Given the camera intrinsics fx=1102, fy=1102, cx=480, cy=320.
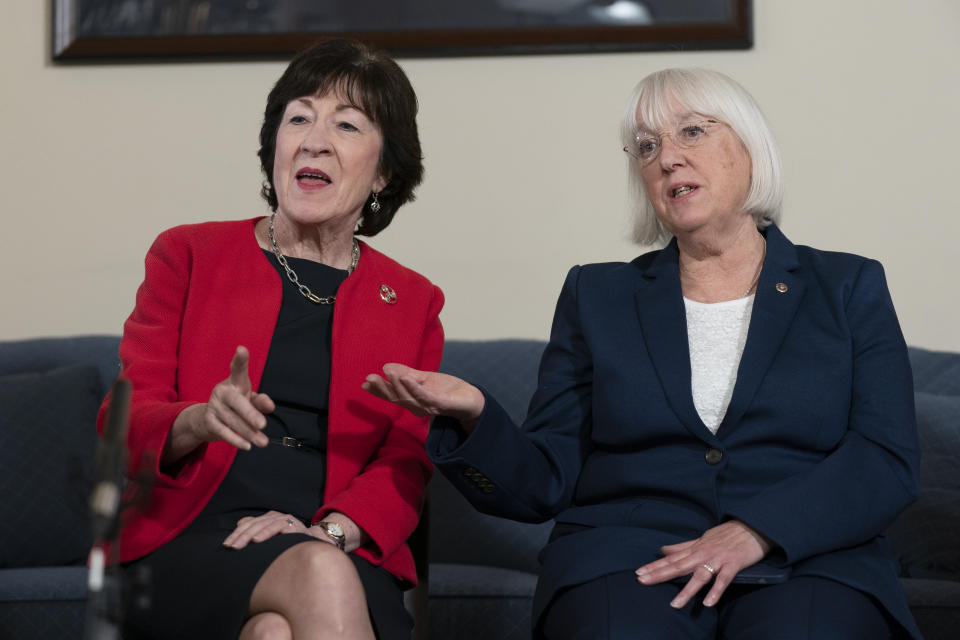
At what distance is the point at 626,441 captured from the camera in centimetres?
170

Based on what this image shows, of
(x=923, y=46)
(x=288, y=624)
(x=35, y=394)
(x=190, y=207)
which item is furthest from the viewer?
(x=190, y=207)

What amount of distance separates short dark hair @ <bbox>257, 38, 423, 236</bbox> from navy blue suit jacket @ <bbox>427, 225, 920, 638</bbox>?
1.54ft

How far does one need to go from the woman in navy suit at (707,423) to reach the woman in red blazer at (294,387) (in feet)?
0.61

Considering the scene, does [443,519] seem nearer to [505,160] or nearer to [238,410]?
[505,160]

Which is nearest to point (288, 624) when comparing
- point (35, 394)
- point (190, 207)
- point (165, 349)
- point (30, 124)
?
point (165, 349)

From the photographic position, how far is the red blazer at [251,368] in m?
1.65

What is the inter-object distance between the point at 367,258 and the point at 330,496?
449 mm

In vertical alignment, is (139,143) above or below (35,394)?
above

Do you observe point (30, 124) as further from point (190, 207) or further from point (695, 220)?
point (695, 220)

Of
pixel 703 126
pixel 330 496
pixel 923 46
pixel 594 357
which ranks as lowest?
pixel 330 496

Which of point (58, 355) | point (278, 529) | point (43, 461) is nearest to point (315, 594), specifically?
point (278, 529)

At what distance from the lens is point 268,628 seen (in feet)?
Result: 4.72

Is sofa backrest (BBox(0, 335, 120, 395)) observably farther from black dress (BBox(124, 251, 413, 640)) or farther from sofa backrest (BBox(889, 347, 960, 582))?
sofa backrest (BBox(889, 347, 960, 582))

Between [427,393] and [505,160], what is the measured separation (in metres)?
1.41
